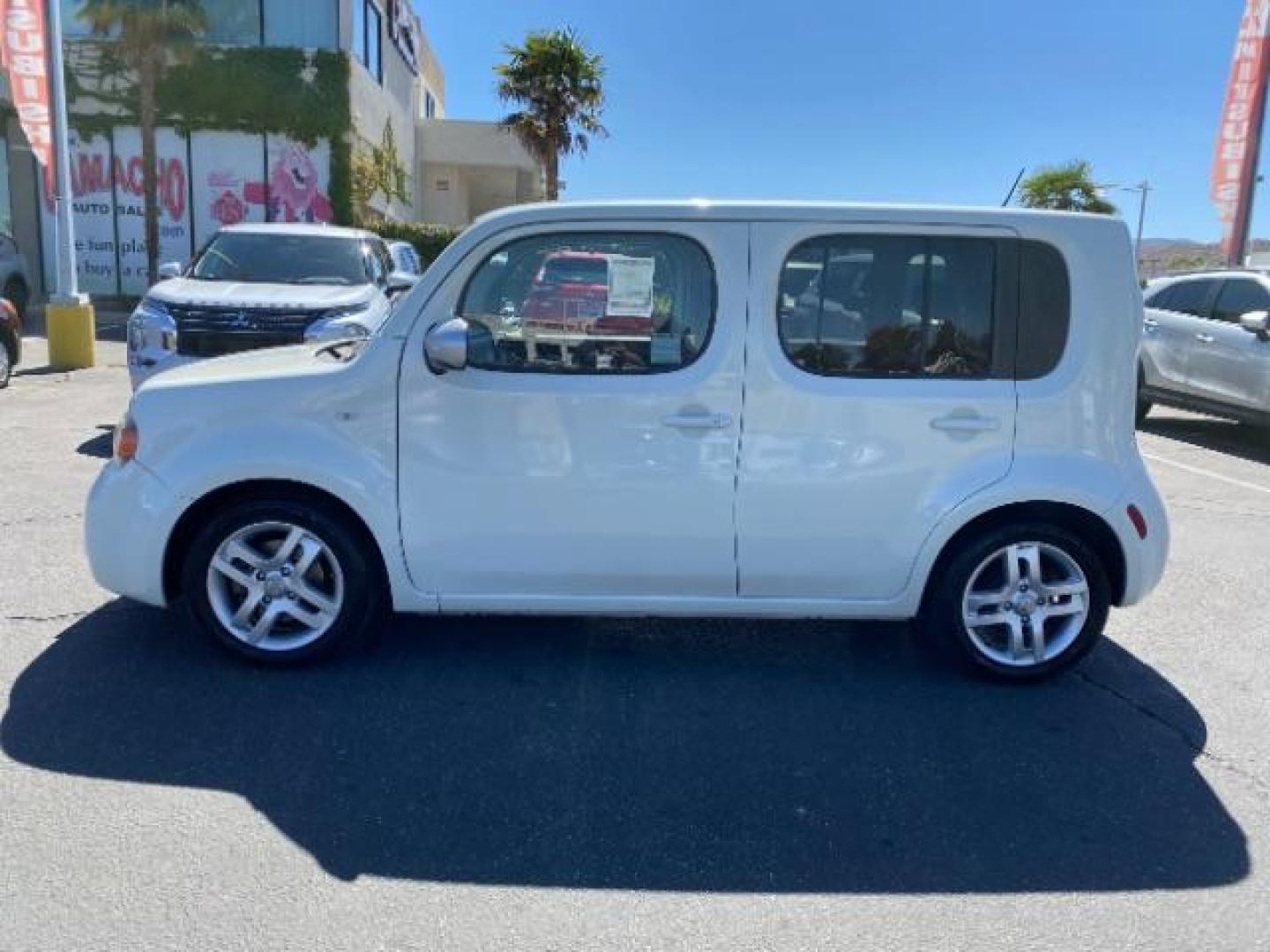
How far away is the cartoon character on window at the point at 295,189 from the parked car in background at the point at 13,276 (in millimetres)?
6640

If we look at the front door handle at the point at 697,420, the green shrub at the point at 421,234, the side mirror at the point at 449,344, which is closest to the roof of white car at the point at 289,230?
the side mirror at the point at 449,344

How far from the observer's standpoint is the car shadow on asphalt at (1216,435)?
10.1 meters

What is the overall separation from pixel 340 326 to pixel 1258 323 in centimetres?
855

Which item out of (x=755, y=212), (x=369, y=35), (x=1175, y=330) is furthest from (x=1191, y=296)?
(x=369, y=35)

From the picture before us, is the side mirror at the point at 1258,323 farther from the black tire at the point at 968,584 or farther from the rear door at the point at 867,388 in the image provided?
the rear door at the point at 867,388

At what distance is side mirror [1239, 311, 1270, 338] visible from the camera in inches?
381

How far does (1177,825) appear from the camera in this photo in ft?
10.2

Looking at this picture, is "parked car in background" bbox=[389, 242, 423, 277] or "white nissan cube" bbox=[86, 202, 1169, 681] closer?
"white nissan cube" bbox=[86, 202, 1169, 681]

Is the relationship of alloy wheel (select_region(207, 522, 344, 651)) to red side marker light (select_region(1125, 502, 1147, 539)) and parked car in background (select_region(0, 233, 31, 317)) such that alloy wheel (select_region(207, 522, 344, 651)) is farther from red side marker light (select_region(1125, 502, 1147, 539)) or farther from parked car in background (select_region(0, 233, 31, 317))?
parked car in background (select_region(0, 233, 31, 317))

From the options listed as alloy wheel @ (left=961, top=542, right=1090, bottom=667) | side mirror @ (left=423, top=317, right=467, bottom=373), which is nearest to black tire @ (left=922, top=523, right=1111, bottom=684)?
alloy wheel @ (left=961, top=542, right=1090, bottom=667)

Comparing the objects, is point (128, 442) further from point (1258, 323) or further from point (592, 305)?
point (1258, 323)

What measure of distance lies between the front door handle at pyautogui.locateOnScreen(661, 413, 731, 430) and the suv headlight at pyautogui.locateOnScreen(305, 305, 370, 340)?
469 cm

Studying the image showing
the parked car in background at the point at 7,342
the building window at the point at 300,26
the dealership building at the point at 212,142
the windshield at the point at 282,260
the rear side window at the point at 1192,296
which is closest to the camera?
the windshield at the point at 282,260

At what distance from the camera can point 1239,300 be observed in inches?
406
